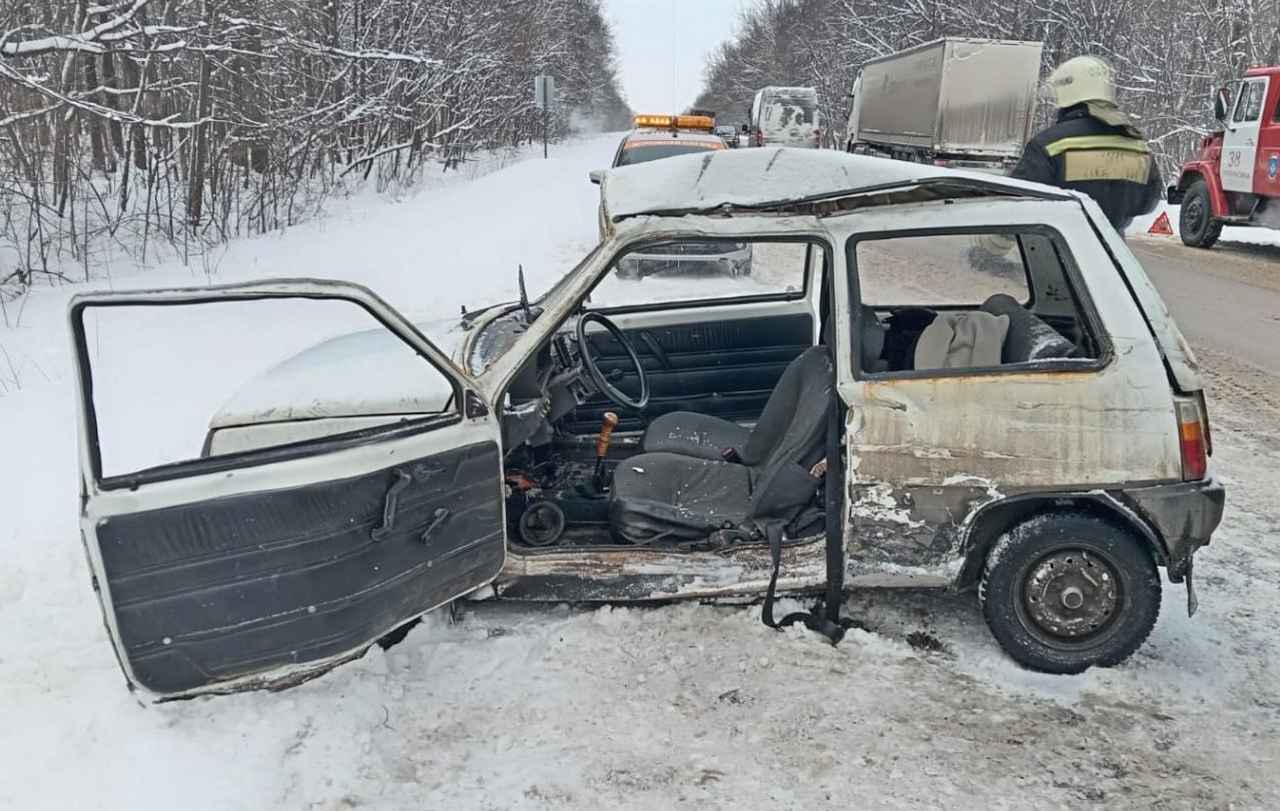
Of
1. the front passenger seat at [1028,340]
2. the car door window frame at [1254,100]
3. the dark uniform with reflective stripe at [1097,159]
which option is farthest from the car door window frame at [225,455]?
the car door window frame at [1254,100]

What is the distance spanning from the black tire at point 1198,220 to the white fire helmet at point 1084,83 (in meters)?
10.8

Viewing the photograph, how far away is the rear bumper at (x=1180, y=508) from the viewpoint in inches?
119

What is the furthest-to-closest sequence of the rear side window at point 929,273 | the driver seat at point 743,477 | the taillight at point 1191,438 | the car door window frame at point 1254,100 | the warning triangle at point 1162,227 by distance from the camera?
the warning triangle at point 1162,227, the car door window frame at point 1254,100, the rear side window at point 929,273, the driver seat at point 743,477, the taillight at point 1191,438

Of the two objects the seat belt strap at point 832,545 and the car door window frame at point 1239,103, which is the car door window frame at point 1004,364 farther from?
the car door window frame at point 1239,103

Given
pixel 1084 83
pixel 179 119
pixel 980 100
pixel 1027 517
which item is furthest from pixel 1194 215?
pixel 179 119

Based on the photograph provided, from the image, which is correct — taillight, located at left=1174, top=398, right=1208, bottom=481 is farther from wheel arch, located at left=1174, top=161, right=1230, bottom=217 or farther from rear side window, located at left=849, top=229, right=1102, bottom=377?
wheel arch, located at left=1174, top=161, right=1230, bottom=217

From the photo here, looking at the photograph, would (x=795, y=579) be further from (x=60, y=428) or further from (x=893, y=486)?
(x=60, y=428)

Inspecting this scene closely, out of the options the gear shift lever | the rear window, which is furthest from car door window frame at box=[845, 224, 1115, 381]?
the rear window

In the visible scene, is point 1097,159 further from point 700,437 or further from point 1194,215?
point 1194,215

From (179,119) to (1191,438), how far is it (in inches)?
462

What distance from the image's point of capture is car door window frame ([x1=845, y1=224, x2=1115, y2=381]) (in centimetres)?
304

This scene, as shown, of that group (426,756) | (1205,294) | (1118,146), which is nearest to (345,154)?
(1205,294)

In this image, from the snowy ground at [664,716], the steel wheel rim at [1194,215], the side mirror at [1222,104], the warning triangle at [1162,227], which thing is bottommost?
the snowy ground at [664,716]

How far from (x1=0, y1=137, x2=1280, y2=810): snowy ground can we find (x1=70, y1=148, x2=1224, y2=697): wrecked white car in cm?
21
